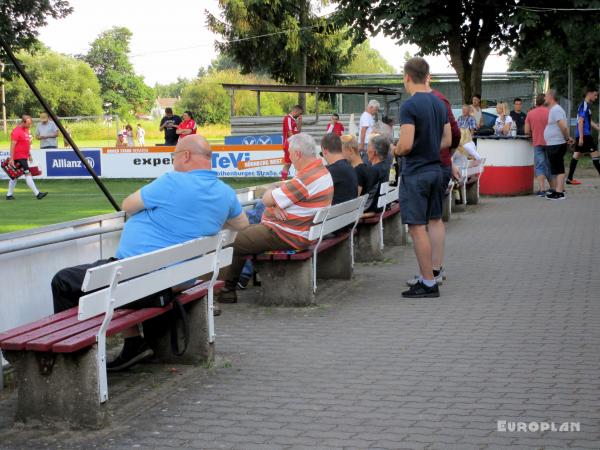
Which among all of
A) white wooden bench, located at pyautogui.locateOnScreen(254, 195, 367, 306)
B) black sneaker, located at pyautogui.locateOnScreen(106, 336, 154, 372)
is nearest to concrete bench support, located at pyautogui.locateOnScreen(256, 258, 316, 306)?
white wooden bench, located at pyautogui.locateOnScreen(254, 195, 367, 306)

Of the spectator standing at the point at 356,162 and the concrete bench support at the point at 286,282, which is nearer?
the concrete bench support at the point at 286,282

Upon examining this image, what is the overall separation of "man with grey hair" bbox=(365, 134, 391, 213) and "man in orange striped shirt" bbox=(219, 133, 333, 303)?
265 cm

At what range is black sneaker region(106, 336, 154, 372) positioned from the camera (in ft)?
20.9

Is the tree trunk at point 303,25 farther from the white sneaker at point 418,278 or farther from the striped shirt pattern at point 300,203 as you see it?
the striped shirt pattern at point 300,203

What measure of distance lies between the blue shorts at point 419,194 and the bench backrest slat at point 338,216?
2.12 feet

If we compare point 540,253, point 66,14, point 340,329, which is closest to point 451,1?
point 66,14

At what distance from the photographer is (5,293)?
246 inches

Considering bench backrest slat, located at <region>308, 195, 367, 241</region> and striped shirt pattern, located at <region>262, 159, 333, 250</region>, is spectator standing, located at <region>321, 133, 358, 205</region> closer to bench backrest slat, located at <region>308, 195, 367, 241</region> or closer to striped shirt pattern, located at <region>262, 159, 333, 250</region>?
bench backrest slat, located at <region>308, 195, 367, 241</region>

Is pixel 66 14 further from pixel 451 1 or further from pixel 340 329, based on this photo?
pixel 340 329

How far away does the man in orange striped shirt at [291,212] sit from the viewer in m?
8.55

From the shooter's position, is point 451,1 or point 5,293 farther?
point 451,1

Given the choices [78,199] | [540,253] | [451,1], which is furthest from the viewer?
[451,1]

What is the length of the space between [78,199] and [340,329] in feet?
48.8

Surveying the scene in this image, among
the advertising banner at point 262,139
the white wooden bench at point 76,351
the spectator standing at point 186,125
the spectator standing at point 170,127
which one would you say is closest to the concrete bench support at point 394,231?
the white wooden bench at point 76,351
